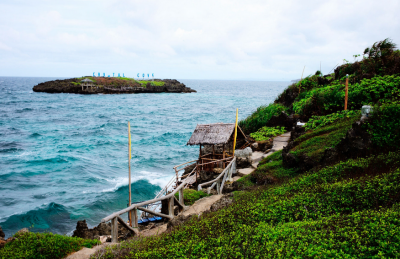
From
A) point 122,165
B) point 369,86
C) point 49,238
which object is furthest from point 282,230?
point 122,165

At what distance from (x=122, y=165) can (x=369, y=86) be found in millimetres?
20262

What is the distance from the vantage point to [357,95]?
51.9 ft

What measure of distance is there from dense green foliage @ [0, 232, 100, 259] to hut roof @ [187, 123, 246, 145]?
9936mm

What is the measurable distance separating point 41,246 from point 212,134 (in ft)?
37.4

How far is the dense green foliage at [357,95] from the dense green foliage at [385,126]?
13.1 ft

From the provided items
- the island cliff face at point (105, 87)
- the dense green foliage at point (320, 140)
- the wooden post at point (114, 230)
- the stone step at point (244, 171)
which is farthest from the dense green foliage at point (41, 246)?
the island cliff face at point (105, 87)

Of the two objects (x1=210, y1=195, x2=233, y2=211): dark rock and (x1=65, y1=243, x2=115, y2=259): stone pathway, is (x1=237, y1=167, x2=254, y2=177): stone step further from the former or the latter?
(x1=65, y1=243, x2=115, y2=259): stone pathway

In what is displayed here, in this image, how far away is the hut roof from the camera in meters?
16.2

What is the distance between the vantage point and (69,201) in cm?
1752

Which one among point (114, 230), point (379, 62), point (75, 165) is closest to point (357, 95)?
point (379, 62)

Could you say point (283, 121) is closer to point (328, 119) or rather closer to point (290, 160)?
point (328, 119)

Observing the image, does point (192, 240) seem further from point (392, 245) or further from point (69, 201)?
point (69, 201)

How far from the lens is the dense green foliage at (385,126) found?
29.3 feet

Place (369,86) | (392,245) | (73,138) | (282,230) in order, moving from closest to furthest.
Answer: (392,245) < (282,230) < (369,86) < (73,138)
